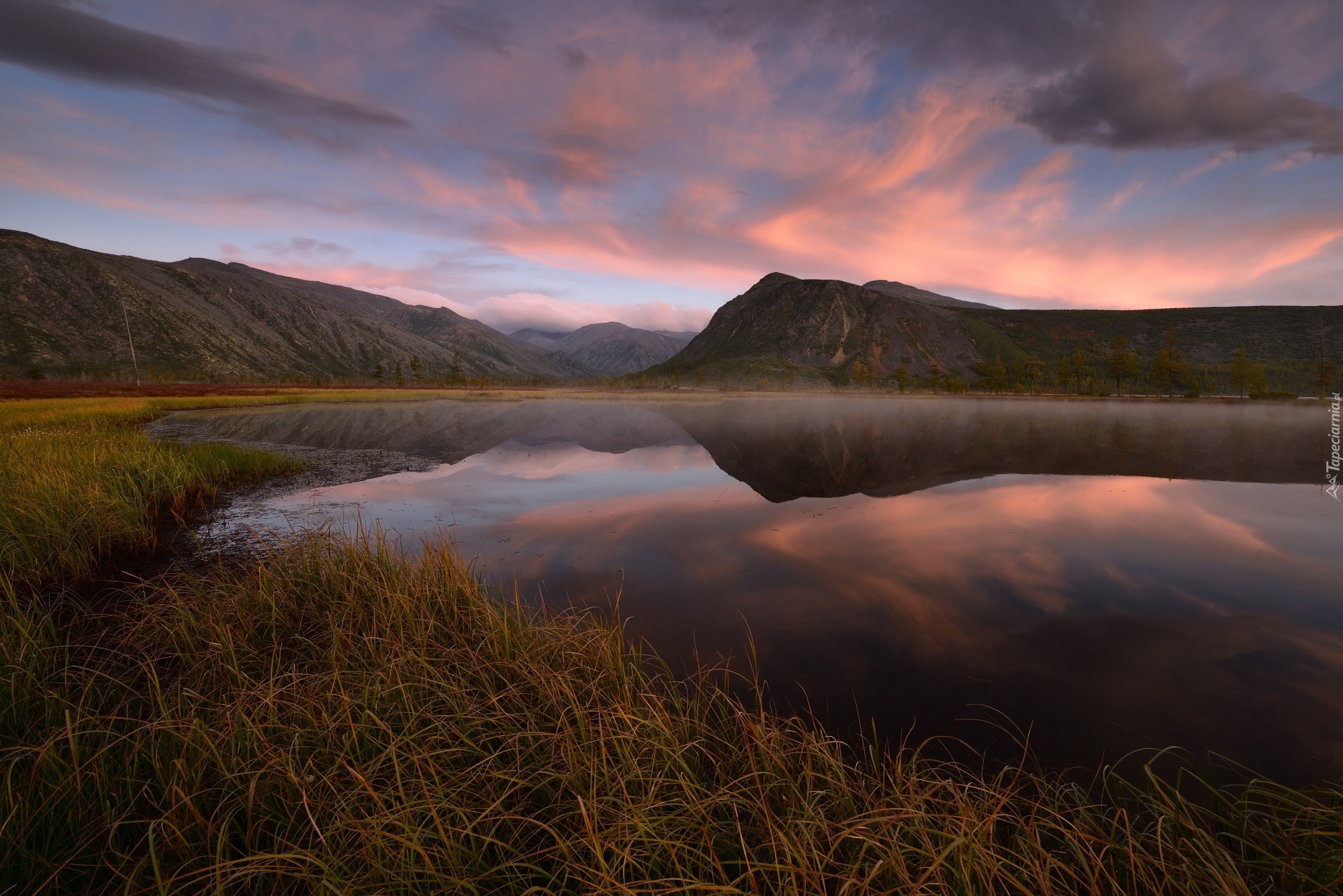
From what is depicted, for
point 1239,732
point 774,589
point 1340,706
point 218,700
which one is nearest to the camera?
point 218,700

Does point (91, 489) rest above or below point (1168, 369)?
below

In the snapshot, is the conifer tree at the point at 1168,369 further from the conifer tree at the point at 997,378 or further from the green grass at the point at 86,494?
the green grass at the point at 86,494

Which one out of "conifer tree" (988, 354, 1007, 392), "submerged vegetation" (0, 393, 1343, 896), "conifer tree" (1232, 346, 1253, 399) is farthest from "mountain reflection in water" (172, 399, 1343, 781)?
"conifer tree" (988, 354, 1007, 392)

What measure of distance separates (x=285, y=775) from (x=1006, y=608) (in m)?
12.0

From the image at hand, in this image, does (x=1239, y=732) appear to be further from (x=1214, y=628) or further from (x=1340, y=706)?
(x=1214, y=628)

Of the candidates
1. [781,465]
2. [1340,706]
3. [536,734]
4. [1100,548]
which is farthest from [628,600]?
[781,465]

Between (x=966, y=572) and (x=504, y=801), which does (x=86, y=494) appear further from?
(x=966, y=572)

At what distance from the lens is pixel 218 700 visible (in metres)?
5.50

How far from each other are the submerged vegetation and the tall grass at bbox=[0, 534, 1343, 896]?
34 mm

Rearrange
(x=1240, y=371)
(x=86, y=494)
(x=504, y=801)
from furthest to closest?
(x=1240, y=371) → (x=86, y=494) → (x=504, y=801)

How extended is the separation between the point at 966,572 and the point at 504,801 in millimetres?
12063

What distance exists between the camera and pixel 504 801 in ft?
13.5

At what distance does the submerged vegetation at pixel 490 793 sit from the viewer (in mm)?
3271

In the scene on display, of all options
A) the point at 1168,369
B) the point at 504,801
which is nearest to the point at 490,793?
the point at 504,801
